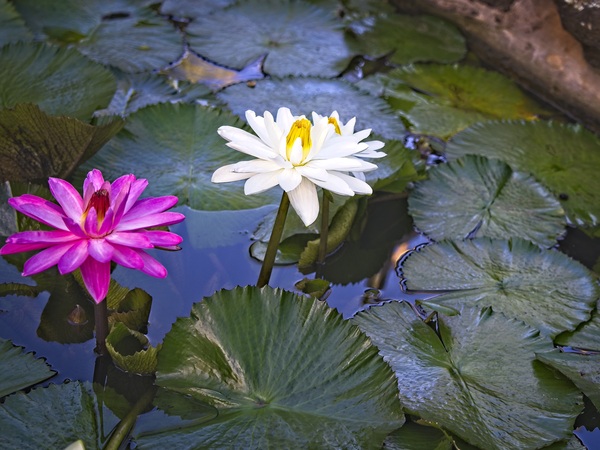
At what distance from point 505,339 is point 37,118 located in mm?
1159

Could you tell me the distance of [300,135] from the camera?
4.13ft

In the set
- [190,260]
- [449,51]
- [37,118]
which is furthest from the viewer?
[449,51]

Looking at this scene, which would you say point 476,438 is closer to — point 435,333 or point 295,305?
point 435,333

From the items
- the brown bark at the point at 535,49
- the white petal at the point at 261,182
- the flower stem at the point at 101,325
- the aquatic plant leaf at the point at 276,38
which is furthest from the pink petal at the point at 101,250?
the brown bark at the point at 535,49

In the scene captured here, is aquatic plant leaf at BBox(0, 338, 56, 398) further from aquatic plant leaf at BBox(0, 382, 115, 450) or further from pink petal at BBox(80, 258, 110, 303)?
pink petal at BBox(80, 258, 110, 303)

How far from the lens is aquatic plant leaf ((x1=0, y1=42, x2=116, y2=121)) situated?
6.16 feet

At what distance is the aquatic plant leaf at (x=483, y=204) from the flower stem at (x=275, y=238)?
0.57 meters

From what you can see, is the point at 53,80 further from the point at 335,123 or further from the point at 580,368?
the point at 580,368

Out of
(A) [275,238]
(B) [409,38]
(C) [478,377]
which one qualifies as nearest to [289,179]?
(A) [275,238]

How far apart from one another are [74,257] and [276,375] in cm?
41

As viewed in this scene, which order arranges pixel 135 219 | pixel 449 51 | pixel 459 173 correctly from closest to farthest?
1. pixel 135 219
2. pixel 459 173
3. pixel 449 51

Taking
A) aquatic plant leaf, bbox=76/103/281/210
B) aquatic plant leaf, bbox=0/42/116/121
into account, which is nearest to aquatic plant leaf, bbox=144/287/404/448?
aquatic plant leaf, bbox=76/103/281/210

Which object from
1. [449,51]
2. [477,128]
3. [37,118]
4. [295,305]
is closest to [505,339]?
[295,305]

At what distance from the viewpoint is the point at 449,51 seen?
8.66ft
